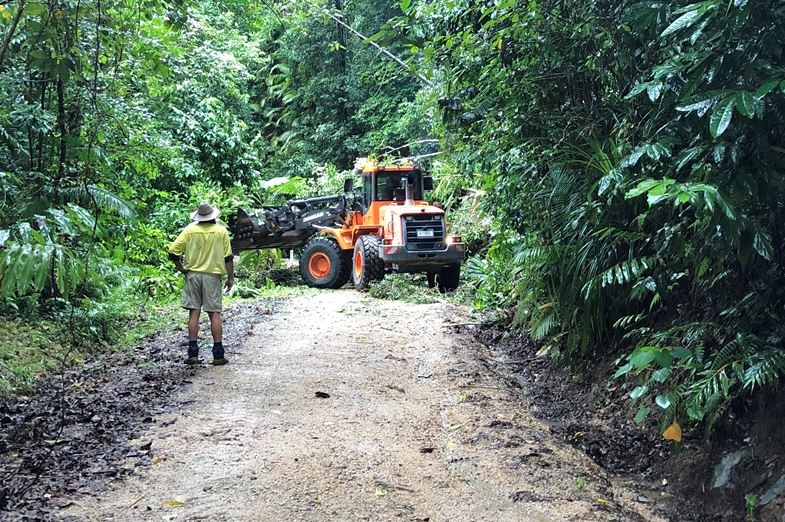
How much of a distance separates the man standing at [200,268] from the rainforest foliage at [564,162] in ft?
2.72

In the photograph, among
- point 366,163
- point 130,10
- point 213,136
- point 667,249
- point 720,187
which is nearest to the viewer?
point 720,187

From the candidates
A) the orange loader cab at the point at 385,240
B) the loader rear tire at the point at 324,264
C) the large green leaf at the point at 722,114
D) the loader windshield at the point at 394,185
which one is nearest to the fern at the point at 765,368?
the large green leaf at the point at 722,114

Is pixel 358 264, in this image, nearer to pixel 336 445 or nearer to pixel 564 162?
pixel 564 162

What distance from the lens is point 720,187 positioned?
4.02m

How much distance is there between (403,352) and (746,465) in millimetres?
4619

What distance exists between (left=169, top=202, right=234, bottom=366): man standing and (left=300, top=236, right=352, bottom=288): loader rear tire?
26.6ft

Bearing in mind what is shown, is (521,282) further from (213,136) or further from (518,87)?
(213,136)

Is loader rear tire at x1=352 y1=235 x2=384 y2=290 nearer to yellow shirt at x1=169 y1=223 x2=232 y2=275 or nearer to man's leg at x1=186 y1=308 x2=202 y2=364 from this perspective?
yellow shirt at x1=169 y1=223 x2=232 y2=275

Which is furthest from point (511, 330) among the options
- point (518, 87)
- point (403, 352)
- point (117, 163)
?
point (117, 163)

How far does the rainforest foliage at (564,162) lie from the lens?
405 cm

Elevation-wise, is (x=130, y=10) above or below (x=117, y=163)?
above

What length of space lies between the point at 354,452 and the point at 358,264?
10328 mm

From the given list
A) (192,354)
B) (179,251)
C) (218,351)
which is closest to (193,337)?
(192,354)

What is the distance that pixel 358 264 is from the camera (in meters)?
15.5
